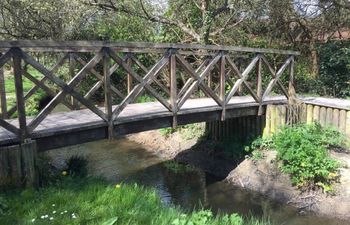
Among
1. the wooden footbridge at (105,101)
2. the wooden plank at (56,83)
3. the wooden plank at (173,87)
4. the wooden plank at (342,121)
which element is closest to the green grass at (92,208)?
the wooden plank at (56,83)

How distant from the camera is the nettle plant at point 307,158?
7.97 metres

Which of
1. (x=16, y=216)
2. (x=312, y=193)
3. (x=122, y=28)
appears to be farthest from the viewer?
(x=122, y=28)

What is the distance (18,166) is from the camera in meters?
5.58

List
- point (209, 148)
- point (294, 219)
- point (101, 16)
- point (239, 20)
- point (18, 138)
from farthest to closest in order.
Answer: point (101, 16)
point (239, 20)
point (209, 148)
point (294, 219)
point (18, 138)

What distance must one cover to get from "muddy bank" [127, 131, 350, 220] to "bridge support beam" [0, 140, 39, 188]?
503 cm

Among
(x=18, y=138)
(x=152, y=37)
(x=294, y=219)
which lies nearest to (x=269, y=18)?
(x=152, y=37)

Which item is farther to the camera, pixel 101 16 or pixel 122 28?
pixel 122 28

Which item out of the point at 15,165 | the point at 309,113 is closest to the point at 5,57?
the point at 15,165

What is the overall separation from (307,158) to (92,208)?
4.88 meters

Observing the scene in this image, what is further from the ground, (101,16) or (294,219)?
(101,16)

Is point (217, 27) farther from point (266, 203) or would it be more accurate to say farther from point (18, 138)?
point (18, 138)

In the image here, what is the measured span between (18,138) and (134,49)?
2811 mm

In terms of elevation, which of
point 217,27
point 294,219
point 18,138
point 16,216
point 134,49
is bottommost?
point 294,219

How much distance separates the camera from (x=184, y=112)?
8.23 meters
